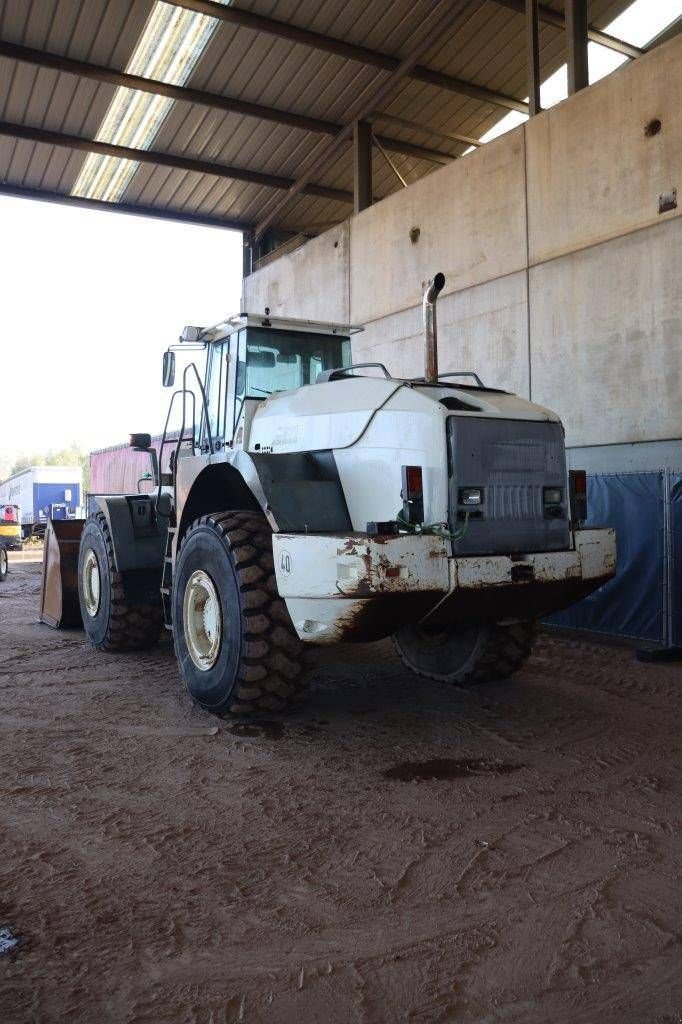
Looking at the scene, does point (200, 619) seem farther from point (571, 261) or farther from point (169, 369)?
point (571, 261)

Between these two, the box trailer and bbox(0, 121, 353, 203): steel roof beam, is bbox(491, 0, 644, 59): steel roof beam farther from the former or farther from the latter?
the box trailer

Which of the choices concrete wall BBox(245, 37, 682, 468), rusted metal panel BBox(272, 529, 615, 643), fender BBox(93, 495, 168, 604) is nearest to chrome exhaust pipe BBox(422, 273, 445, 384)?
rusted metal panel BBox(272, 529, 615, 643)

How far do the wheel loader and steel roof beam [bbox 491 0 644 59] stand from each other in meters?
9.68

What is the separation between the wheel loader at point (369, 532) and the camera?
4.84m

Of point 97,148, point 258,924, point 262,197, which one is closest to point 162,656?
point 258,924

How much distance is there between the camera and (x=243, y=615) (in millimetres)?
5223

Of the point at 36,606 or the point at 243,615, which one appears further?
the point at 36,606

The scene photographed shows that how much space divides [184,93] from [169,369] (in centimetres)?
913

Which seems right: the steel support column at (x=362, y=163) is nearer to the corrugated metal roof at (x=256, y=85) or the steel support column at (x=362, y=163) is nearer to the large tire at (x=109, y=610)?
the corrugated metal roof at (x=256, y=85)

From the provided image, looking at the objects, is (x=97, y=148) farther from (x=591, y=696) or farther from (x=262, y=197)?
(x=591, y=696)

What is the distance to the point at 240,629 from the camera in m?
5.26

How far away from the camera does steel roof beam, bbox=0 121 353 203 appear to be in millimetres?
14555

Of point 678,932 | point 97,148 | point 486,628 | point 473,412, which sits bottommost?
point 678,932

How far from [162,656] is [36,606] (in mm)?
5067
